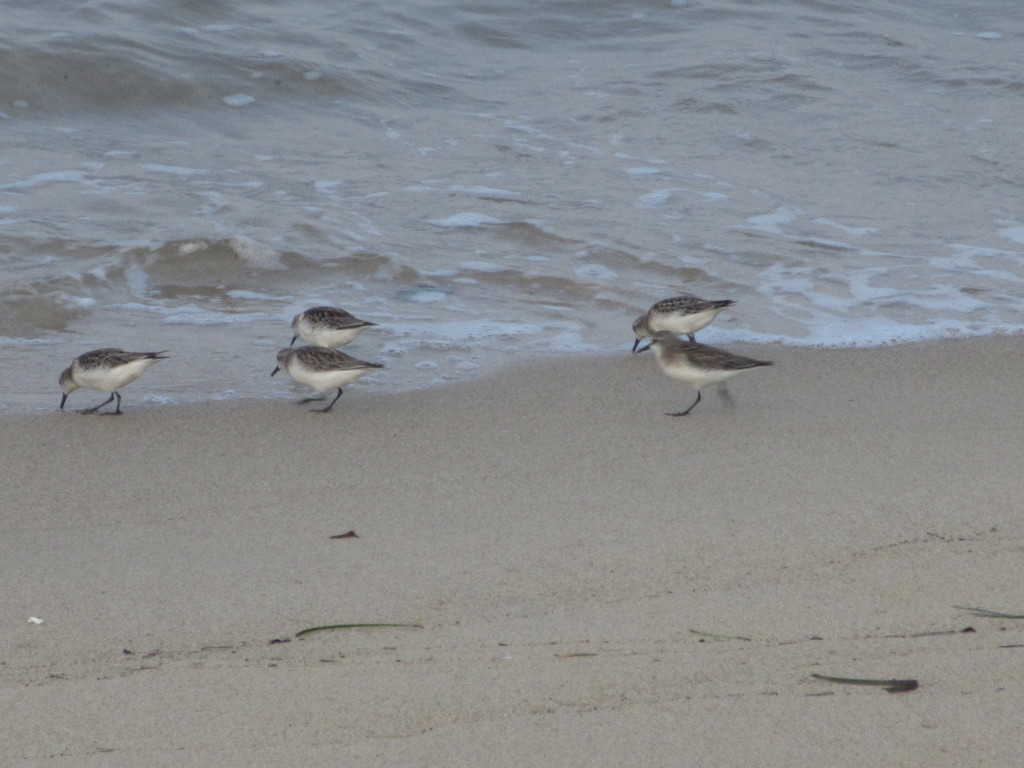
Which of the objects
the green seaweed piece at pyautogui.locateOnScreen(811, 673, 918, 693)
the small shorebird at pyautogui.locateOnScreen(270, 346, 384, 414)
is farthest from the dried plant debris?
the small shorebird at pyautogui.locateOnScreen(270, 346, 384, 414)

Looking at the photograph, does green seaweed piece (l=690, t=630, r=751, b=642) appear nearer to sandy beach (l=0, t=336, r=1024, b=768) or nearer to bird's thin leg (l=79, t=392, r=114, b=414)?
sandy beach (l=0, t=336, r=1024, b=768)

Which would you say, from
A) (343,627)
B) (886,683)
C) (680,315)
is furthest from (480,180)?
(886,683)

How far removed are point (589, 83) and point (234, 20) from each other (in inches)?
156

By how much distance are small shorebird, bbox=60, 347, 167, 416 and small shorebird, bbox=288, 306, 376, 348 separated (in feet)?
3.14

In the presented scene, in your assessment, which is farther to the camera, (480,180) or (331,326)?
(480,180)

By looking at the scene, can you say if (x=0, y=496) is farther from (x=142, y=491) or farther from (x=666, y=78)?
(x=666, y=78)

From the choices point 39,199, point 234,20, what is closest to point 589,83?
point 234,20

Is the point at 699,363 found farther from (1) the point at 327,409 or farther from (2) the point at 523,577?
(2) the point at 523,577

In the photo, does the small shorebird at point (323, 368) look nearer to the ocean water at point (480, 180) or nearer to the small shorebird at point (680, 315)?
the ocean water at point (480, 180)

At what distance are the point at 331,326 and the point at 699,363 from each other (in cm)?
186

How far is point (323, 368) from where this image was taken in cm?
561

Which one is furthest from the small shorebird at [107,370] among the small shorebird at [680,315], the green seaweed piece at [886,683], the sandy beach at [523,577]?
the green seaweed piece at [886,683]

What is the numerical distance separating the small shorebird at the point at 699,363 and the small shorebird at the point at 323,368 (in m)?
1.32

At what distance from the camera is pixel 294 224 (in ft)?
27.9
